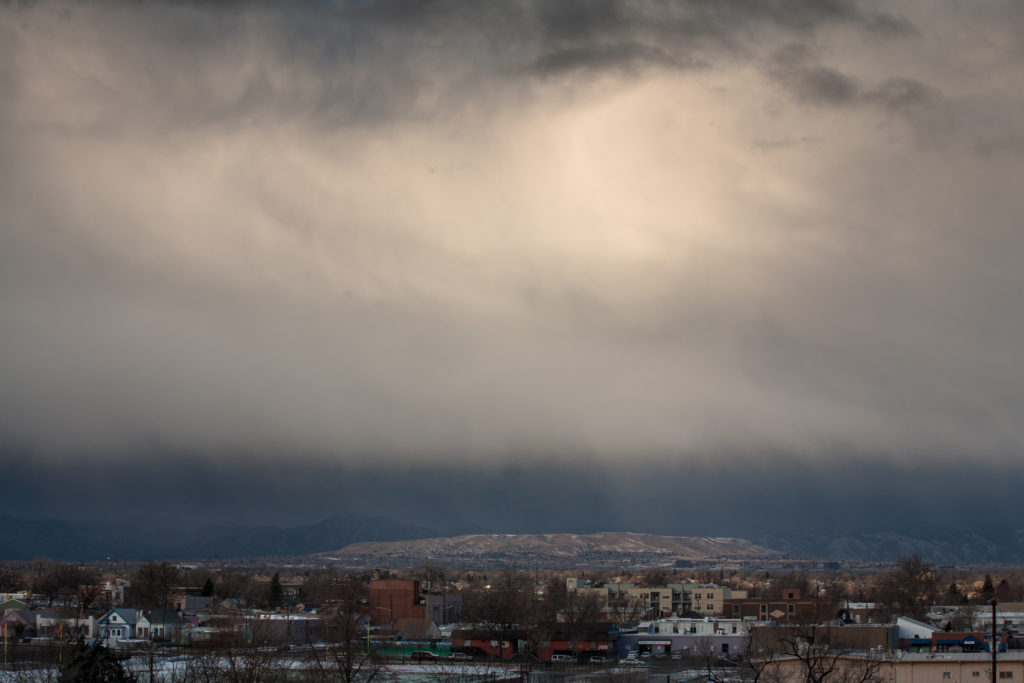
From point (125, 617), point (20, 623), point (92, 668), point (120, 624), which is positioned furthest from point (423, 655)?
point (92, 668)

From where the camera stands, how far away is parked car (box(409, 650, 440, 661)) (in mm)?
125750

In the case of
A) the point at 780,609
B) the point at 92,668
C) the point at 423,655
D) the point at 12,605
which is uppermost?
the point at 92,668

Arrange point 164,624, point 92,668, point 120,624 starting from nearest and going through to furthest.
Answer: point 92,668 < point 120,624 < point 164,624

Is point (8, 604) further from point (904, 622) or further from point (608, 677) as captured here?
point (904, 622)

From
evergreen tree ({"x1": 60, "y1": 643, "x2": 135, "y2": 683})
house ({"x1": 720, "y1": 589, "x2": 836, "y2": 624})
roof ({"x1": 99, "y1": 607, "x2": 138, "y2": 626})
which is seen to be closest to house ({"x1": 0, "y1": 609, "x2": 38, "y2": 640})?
roof ({"x1": 99, "y1": 607, "x2": 138, "y2": 626})

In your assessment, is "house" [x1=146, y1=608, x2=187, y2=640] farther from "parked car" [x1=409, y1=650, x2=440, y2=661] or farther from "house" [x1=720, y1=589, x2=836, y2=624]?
"house" [x1=720, y1=589, x2=836, y2=624]

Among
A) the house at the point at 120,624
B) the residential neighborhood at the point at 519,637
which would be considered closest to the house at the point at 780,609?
the residential neighborhood at the point at 519,637

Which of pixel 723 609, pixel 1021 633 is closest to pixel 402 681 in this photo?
pixel 1021 633

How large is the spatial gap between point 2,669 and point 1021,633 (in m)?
104

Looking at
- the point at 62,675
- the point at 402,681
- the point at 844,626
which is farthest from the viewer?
the point at 844,626

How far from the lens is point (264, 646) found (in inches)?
5000

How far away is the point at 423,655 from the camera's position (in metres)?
127

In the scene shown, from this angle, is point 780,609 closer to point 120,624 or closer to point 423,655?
point 423,655

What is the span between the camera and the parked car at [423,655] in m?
126
